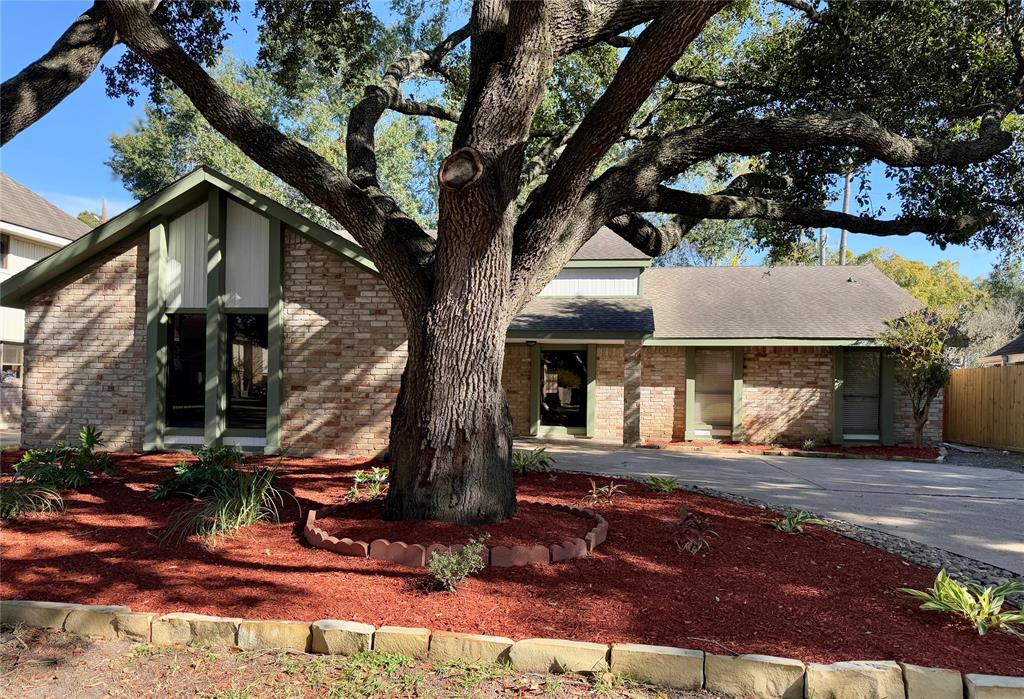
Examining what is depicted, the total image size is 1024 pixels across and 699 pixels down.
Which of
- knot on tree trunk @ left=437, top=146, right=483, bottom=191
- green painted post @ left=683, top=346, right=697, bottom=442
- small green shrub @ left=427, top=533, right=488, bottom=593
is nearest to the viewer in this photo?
small green shrub @ left=427, top=533, right=488, bottom=593

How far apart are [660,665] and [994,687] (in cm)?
161

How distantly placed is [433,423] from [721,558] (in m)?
2.67

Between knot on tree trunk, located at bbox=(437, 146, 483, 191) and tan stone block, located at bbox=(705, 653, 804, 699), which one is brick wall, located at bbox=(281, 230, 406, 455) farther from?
tan stone block, located at bbox=(705, 653, 804, 699)

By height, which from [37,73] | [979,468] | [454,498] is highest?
[37,73]

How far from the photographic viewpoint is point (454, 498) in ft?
17.8

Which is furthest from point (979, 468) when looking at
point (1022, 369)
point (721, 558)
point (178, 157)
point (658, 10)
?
point (178, 157)

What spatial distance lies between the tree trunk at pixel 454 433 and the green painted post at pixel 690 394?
35.8 feet

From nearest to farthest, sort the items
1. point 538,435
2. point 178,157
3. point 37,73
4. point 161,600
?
point 161,600 < point 37,73 < point 538,435 < point 178,157

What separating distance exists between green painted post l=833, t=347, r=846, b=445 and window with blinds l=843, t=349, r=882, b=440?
0.89 ft

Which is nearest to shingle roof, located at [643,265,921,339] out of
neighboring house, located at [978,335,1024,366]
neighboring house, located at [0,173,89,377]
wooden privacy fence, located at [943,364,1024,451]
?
wooden privacy fence, located at [943,364,1024,451]

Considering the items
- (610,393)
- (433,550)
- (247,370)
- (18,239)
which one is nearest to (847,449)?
(610,393)

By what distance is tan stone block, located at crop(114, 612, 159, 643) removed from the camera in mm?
3742

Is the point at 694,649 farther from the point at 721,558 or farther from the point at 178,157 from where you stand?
the point at 178,157

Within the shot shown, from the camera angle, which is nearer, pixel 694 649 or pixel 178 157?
pixel 694 649
